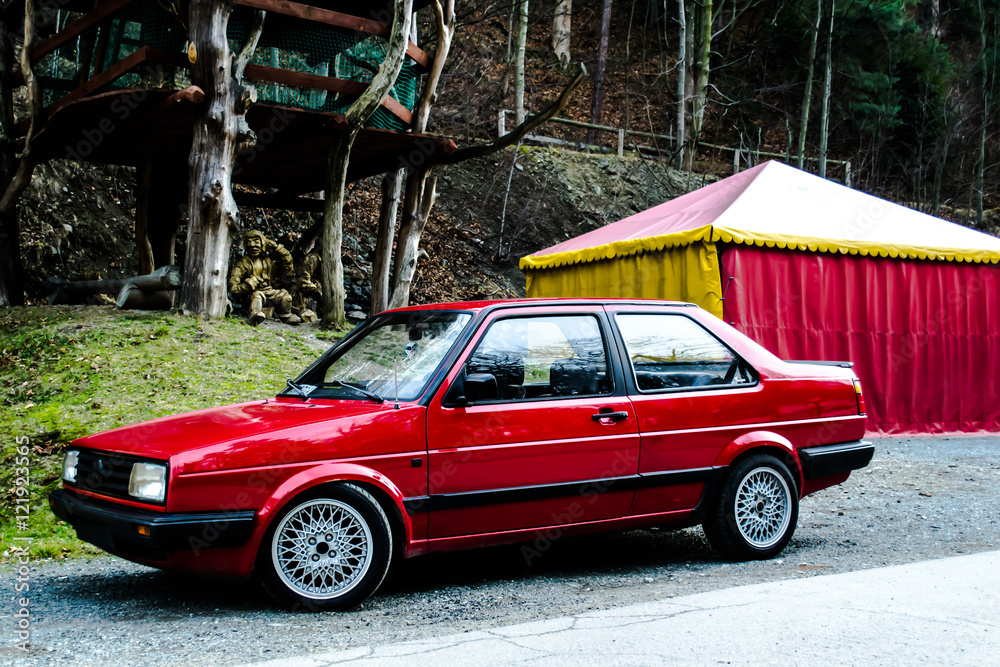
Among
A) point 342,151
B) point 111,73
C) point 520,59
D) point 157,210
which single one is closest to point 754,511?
point 342,151

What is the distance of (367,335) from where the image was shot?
499 centimetres

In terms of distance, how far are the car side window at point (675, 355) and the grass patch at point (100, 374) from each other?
150 inches

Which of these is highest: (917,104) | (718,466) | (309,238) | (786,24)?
(786,24)

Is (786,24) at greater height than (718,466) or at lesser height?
greater

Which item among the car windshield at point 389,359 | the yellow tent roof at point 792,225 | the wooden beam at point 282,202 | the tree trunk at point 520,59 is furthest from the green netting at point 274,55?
the tree trunk at point 520,59

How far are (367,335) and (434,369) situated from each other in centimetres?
79

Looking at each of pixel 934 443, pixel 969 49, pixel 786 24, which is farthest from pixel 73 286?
pixel 969 49

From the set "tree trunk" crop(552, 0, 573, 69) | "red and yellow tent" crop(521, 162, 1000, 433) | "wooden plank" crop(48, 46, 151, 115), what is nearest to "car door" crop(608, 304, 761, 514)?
"red and yellow tent" crop(521, 162, 1000, 433)

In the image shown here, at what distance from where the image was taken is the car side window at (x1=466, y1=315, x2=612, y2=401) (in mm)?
4512

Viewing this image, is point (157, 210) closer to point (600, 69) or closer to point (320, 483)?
point (320, 483)

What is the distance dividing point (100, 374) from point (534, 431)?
578cm

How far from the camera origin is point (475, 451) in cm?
427

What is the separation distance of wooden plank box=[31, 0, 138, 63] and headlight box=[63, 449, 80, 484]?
8.76 meters

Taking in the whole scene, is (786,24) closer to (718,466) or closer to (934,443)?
(934,443)
